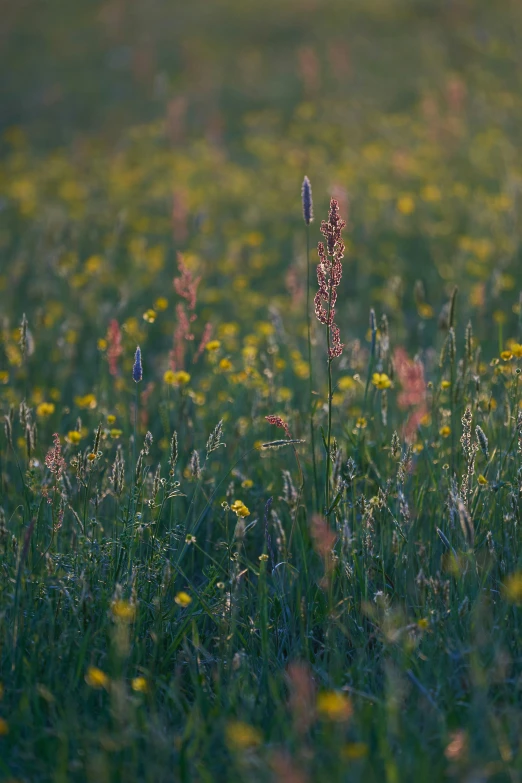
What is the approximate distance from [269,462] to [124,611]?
1182 mm

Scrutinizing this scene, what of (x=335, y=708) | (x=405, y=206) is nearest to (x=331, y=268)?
(x=335, y=708)

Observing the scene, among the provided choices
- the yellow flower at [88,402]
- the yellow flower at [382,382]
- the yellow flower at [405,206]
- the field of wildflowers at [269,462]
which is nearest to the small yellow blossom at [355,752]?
the field of wildflowers at [269,462]

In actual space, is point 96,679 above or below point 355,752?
below

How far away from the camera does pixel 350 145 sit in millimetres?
8164

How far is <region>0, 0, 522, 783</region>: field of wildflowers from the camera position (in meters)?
1.73

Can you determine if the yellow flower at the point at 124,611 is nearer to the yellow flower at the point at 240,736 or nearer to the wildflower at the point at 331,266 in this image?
the yellow flower at the point at 240,736

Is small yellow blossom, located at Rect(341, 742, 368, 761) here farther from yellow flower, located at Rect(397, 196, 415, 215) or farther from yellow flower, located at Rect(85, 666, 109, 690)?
yellow flower, located at Rect(397, 196, 415, 215)

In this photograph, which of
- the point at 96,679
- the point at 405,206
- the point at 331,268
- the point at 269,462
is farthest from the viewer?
the point at 405,206

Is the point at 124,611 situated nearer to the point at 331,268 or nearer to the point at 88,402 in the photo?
the point at 331,268

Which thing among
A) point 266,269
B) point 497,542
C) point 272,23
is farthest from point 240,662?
point 272,23

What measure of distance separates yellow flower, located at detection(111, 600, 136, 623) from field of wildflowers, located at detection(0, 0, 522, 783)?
0.5 inches

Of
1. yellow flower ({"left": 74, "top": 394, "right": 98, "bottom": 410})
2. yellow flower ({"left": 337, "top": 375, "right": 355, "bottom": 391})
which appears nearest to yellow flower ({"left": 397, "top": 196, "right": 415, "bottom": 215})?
yellow flower ({"left": 337, "top": 375, "right": 355, "bottom": 391})

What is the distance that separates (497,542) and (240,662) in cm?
85

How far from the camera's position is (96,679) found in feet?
5.73
